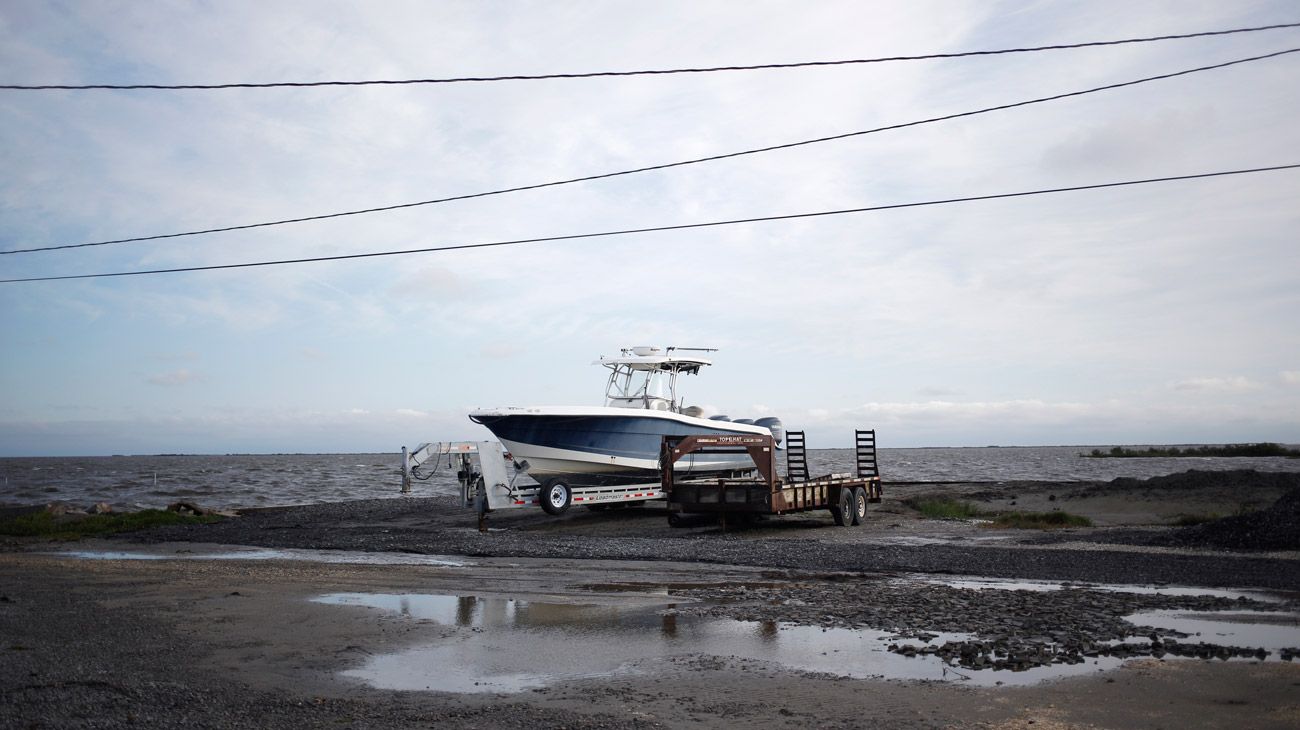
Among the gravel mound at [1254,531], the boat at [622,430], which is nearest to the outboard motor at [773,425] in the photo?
the boat at [622,430]

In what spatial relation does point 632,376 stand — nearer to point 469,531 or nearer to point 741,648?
point 469,531

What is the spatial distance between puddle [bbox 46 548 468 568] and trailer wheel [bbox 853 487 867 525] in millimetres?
9060

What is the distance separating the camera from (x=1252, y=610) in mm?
9031

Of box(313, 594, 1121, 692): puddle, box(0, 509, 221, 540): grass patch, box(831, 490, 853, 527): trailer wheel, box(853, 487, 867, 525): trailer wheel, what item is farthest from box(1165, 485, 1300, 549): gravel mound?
box(0, 509, 221, 540): grass patch

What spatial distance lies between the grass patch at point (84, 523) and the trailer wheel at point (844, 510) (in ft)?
49.1

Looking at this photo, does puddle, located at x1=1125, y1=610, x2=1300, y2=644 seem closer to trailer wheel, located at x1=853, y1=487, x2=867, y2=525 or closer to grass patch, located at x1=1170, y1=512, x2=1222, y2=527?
grass patch, located at x1=1170, y1=512, x2=1222, y2=527

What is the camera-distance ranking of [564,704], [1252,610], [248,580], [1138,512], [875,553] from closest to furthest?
[564,704], [1252,610], [248,580], [875,553], [1138,512]

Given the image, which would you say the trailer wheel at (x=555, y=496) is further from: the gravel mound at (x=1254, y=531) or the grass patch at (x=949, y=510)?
the gravel mound at (x=1254, y=531)

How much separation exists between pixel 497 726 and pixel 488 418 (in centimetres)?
1563

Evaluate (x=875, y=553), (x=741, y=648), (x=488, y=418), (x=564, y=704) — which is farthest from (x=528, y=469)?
(x=564, y=704)

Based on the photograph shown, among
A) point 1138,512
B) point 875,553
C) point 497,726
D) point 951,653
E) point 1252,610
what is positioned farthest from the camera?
point 1138,512

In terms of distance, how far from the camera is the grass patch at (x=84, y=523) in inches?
792

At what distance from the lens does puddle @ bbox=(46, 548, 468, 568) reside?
14.8 metres

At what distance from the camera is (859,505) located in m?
20.6
